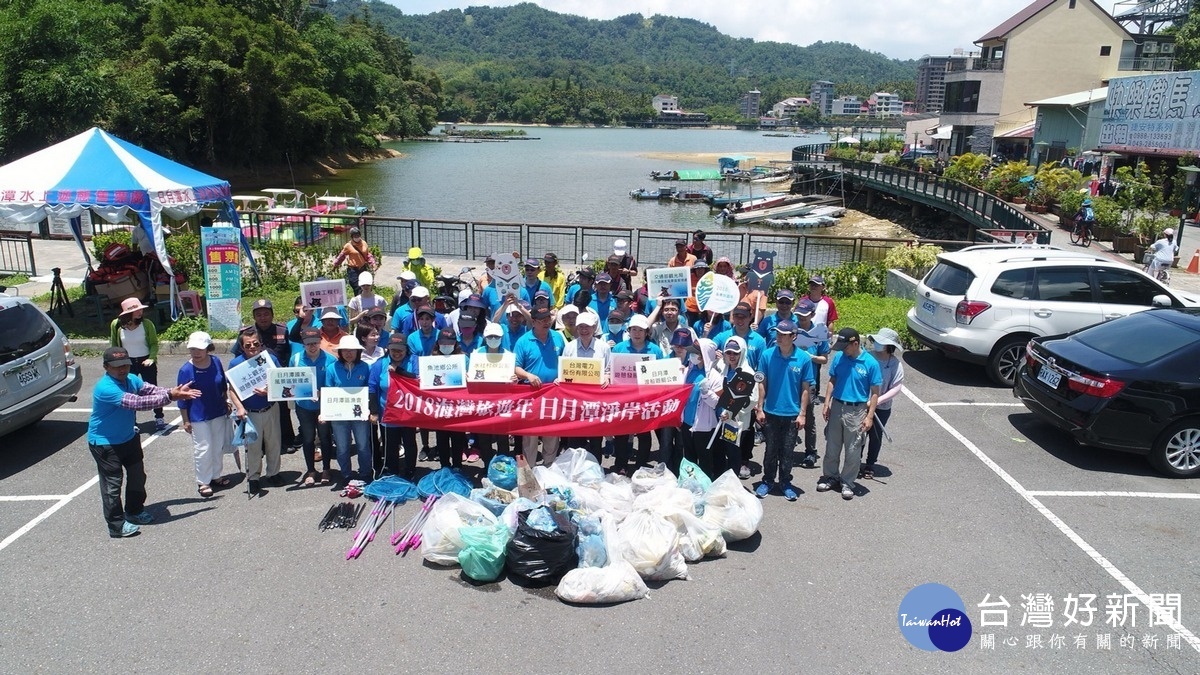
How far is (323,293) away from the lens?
976cm

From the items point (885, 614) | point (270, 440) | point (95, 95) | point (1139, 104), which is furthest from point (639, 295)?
point (95, 95)

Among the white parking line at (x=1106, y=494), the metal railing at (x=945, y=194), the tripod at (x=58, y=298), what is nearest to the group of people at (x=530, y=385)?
the white parking line at (x=1106, y=494)

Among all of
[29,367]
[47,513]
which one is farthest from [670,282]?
[29,367]

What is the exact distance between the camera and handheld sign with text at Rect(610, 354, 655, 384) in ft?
25.2

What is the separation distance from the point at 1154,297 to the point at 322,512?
35.8 feet

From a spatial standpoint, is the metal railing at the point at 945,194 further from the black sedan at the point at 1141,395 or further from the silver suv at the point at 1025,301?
the black sedan at the point at 1141,395

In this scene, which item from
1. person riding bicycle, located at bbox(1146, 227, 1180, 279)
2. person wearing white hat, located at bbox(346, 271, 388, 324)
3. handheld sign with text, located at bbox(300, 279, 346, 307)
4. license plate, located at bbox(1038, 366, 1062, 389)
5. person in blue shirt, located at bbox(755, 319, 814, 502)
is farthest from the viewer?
person riding bicycle, located at bbox(1146, 227, 1180, 279)

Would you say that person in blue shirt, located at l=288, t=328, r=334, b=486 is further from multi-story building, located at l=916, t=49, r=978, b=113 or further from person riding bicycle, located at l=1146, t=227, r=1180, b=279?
multi-story building, located at l=916, t=49, r=978, b=113

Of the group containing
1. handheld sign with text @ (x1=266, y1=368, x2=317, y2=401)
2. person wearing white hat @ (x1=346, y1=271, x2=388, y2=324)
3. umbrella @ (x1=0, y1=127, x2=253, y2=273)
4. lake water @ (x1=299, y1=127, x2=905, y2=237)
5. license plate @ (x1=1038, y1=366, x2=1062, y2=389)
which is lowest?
lake water @ (x1=299, y1=127, x2=905, y2=237)

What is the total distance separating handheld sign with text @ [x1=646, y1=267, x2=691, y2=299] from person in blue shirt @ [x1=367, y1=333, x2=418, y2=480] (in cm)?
372

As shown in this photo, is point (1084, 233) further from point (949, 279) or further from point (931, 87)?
point (931, 87)

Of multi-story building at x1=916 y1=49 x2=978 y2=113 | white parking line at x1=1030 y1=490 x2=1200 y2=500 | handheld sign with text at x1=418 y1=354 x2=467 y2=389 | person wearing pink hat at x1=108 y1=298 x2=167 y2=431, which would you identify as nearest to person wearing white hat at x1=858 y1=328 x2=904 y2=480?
white parking line at x1=1030 y1=490 x2=1200 y2=500

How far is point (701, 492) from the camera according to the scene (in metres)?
7.15

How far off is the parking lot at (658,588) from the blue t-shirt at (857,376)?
1059 millimetres
